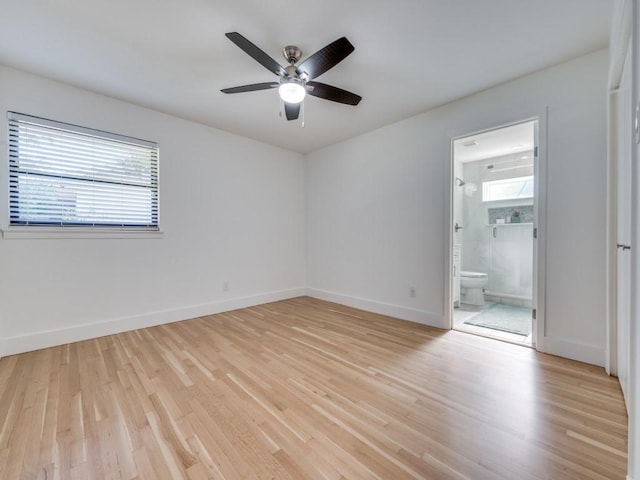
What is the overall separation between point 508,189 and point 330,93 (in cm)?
374

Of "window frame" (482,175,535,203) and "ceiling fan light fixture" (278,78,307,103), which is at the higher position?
"ceiling fan light fixture" (278,78,307,103)

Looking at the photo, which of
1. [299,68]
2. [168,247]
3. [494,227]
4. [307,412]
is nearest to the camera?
[307,412]

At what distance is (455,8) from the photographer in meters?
1.69

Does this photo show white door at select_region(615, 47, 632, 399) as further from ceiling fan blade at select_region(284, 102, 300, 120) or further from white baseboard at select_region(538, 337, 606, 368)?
ceiling fan blade at select_region(284, 102, 300, 120)

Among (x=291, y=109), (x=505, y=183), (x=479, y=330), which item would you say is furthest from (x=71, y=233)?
(x=505, y=183)

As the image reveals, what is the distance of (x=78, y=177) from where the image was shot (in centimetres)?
266

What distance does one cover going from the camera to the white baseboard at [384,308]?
3066mm

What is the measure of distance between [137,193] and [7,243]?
1103 mm

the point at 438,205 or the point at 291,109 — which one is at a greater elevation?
the point at 291,109

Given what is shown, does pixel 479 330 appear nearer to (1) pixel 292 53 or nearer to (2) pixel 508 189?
(2) pixel 508 189

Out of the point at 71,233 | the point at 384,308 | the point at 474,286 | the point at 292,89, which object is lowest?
the point at 384,308

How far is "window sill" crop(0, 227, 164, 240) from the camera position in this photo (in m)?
2.36

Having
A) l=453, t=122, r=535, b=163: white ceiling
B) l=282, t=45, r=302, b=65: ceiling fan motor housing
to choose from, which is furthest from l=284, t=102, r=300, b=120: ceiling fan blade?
l=453, t=122, r=535, b=163: white ceiling

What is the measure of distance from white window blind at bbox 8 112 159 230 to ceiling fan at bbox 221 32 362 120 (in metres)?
1.63
